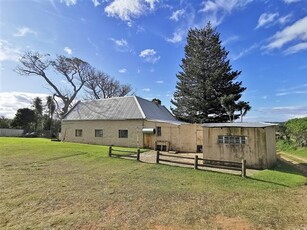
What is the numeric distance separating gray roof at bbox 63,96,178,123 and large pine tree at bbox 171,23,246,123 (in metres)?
4.20

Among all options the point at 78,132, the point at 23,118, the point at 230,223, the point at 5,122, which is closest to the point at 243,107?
the point at 78,132

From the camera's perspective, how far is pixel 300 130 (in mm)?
22703

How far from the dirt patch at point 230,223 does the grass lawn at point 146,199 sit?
1.0 inches

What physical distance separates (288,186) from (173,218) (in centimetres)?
614

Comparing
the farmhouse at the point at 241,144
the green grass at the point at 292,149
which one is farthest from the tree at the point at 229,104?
the farmhouse at the point at 241,144

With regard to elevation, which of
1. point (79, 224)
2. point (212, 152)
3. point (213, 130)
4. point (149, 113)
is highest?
point (149, 113)

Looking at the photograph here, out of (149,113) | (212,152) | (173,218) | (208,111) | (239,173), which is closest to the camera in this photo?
(173,218)

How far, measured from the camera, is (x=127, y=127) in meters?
23.4

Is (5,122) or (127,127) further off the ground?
(5,122)

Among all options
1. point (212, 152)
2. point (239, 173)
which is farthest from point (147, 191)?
point (212, 152)

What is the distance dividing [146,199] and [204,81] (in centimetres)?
2597

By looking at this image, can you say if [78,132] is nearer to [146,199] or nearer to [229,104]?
[229,104]

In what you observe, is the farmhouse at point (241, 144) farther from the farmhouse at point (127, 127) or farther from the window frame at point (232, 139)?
the farmhouse at point (127, 127)

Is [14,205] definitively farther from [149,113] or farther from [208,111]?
[208,111]
